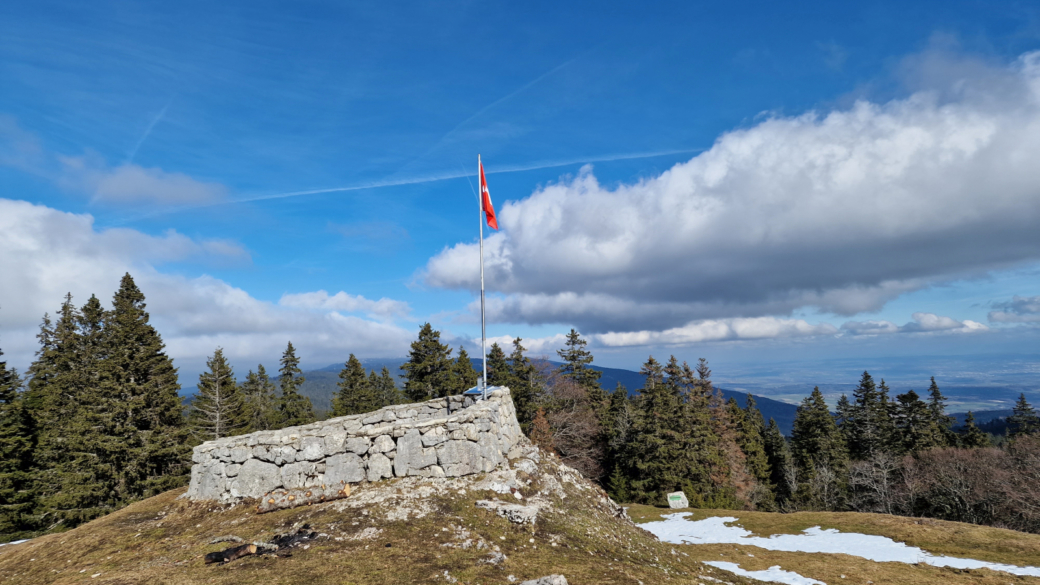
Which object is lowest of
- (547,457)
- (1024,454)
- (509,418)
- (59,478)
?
(1024,454)

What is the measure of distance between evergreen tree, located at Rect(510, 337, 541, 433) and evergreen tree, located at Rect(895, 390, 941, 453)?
42413 mm

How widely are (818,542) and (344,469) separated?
2310cm

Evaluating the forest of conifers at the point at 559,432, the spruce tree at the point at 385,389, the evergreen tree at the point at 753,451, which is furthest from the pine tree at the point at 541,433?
the evergreen tree at the point at 753,451

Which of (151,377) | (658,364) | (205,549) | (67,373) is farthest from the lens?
(658,364)

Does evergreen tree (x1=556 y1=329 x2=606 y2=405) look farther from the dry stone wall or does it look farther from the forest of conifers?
the dry stone wall

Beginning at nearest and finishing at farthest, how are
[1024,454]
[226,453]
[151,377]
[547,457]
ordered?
[226,453] < [547,457] < [151,377] < [1024,454]

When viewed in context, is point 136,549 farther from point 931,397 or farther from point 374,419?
point 931,397

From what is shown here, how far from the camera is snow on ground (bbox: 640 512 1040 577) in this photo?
18.5m

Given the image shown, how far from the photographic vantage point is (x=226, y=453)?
15102 mm

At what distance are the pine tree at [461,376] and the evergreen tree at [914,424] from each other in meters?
48.8

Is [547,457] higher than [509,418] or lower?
lower

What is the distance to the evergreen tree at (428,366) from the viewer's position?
44.9m

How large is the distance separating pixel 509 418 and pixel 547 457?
2292 mm

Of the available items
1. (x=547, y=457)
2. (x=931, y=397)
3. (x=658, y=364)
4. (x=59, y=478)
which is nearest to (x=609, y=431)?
(x=658, y=364)
